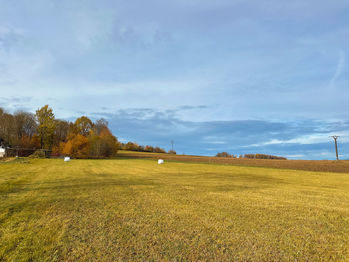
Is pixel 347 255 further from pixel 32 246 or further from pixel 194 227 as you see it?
pixel 32 246

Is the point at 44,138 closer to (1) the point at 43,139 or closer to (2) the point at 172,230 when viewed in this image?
(1) the point at 43,139

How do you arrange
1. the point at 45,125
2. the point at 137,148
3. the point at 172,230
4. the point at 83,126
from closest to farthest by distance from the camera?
the point at 172,230 → the point at 45,125 → the point at 83,126 → the point at 137,148

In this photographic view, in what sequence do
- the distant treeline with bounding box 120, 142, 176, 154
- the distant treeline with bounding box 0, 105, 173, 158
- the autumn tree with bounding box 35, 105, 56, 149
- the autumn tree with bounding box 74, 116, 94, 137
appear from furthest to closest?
the distant treeline with bounding box 120, 142, 176, 154
the autumn tree with bounding box 74, 116, 94, 137
the autumn tree with bounding box 35, 105, 56, 149
the distant treeline with bounding box 0, 105, 173, 158

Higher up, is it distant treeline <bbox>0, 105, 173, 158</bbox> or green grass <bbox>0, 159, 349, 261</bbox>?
distant treeline <bbox>0, 105, 173, 158</bbox>

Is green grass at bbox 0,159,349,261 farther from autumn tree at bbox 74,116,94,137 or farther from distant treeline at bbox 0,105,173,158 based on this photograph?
autumn tree at bbox 74,116,94,137

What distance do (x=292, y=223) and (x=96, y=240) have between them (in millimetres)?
5059

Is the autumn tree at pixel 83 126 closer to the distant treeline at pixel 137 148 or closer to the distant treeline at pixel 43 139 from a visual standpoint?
the distant treeline at pixel 43 139

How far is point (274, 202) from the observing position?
329 inches

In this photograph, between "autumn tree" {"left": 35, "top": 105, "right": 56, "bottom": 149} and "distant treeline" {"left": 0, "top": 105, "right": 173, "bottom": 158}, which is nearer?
"distant treeline" {"left": 0, "top": 105, "right": 173, "bottom": 158}

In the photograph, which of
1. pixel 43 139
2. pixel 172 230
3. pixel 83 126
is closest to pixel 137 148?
pixel 83 126

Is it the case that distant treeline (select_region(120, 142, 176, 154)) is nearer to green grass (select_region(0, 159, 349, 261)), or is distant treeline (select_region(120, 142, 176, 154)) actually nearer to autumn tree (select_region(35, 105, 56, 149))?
autumn tree (select_region(35, 105, 56, 149))

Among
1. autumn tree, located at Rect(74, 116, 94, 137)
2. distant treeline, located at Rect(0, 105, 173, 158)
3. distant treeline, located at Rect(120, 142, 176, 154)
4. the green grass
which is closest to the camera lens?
the green grass

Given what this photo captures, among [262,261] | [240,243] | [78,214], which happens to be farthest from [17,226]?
[262,261]

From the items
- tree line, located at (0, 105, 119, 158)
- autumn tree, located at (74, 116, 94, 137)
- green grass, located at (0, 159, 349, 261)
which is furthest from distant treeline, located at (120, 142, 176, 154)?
green grass, located at (0, 159, 349, 261)
